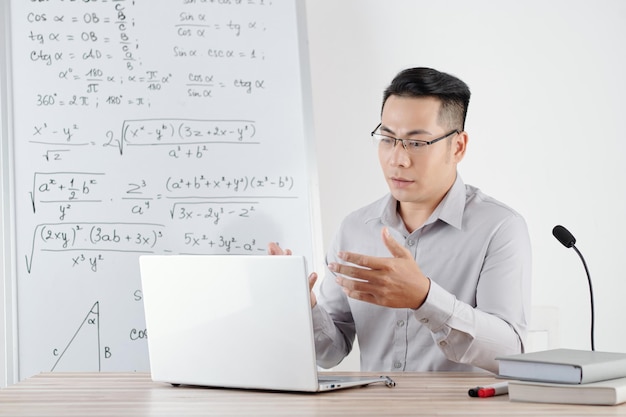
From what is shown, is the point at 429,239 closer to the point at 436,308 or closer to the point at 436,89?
the point at 436,89

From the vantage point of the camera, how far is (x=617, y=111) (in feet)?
10.5

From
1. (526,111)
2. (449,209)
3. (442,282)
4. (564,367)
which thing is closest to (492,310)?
(442,282)

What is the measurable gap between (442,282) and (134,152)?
1.20 m

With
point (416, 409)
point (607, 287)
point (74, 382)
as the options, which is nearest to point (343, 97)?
point (607, 287)

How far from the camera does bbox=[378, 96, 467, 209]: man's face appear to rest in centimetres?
220

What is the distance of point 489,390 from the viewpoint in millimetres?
1562

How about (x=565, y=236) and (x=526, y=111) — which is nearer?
(x=565, y=236)

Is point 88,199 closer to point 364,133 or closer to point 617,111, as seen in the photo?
point 364,133

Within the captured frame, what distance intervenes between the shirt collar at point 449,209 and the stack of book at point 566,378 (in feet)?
2.34

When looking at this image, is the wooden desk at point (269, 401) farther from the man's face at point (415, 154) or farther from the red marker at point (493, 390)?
the man's face at point (415, 154)

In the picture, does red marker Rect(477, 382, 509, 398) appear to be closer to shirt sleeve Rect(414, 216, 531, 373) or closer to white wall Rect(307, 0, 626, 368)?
shirt sleeve Rect(414, 216, 531, 373)

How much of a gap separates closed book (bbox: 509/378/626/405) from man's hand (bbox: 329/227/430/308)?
0.95 feet

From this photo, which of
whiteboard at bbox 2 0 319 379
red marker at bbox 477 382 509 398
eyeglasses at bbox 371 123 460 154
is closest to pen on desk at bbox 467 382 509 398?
red marker at bbox 477 382 509 398

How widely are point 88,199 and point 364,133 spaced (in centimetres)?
103
